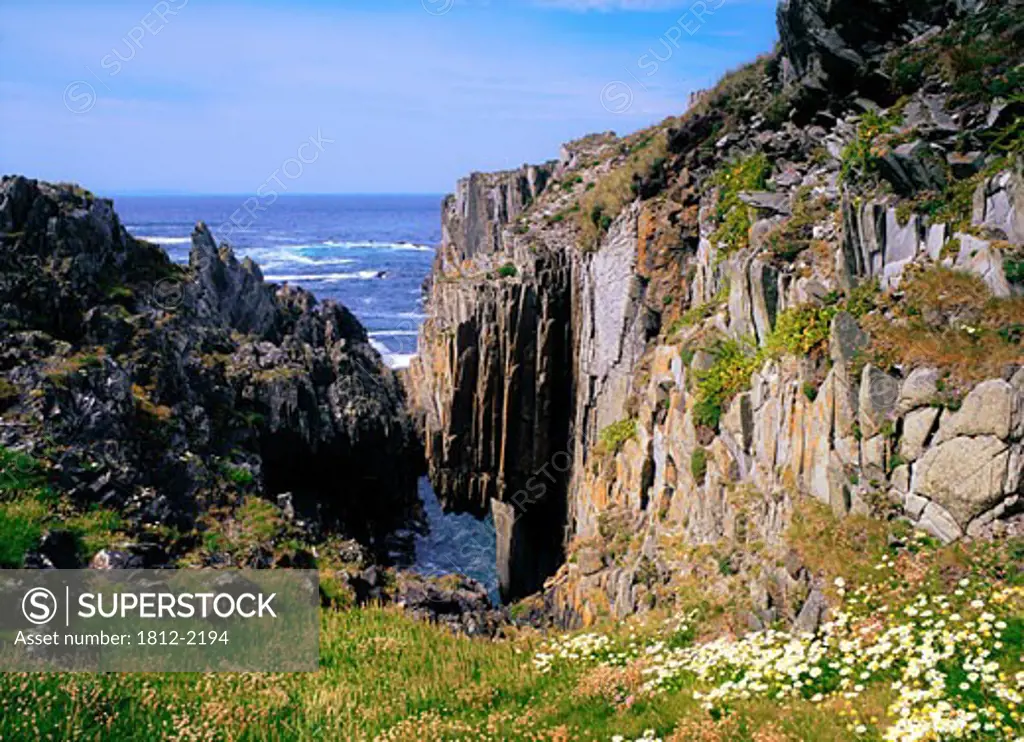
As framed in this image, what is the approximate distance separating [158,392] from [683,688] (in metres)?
18.1

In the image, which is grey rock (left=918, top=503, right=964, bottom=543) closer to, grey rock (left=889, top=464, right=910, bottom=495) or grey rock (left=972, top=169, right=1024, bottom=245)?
grey rock (left=889, top=464, right=910, bottom=495)

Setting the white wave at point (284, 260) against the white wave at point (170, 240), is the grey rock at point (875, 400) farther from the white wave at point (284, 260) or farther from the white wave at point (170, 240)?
the white wave at point (170, 240)

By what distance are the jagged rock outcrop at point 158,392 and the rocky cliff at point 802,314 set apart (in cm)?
883

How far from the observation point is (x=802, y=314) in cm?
1314

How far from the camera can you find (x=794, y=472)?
1235 centimetres

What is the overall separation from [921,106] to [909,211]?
330cm

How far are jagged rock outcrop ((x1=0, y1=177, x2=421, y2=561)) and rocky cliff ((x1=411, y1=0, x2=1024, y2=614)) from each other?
883 centimetres

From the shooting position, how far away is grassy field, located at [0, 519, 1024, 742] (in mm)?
6641

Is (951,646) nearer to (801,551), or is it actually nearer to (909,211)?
(801,551)

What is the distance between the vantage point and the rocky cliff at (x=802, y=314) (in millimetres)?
10453


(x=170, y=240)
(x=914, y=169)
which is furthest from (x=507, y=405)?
(x=170, y=240)

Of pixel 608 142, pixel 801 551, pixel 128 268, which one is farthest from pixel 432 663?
pixel 608 142

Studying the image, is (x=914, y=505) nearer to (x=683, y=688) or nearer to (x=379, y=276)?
(x=683, y=688)

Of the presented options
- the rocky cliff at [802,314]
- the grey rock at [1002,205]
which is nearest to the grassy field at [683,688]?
the rocky cliff at [802,314]
